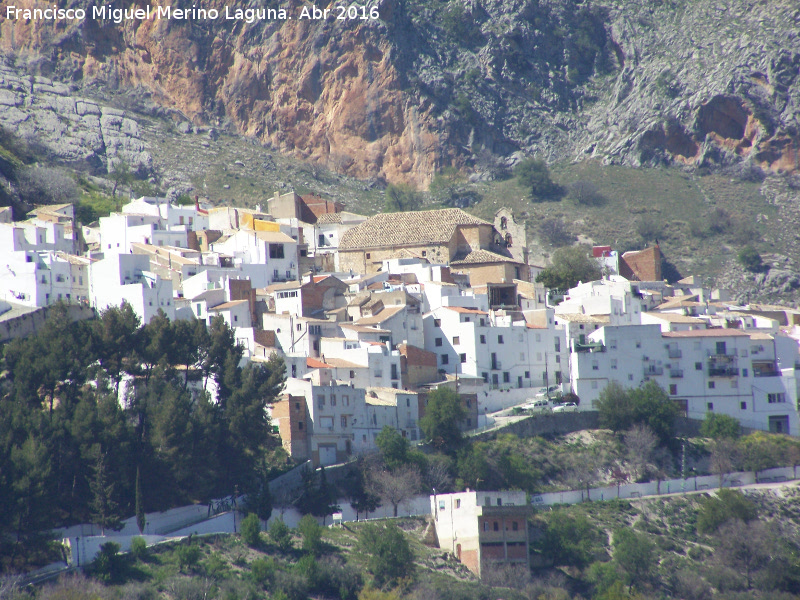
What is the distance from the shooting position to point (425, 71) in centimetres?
12131

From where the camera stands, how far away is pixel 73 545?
1847 inches

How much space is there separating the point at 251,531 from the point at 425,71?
77853 millimetres

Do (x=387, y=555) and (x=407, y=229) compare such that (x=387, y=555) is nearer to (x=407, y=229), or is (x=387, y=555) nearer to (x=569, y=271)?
(x=569, y=271)

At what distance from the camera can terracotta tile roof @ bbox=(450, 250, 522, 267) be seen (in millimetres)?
78438

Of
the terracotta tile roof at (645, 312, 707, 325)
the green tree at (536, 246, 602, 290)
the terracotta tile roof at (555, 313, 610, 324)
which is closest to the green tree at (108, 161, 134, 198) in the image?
the green tree at (536, 246, 602, 290)

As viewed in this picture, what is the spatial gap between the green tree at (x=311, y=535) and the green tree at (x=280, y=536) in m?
0.64

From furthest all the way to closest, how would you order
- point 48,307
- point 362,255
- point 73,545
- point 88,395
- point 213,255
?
point 362,255 → point 213,255 → point 48,307 → point 88,395 → point 73,545

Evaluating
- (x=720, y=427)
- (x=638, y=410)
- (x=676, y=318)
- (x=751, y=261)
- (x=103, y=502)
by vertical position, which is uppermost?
(x=751, y=261)

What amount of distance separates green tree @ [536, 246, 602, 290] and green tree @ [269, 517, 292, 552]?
109 feet

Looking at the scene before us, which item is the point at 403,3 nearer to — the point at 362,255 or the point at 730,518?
the point at 362,255

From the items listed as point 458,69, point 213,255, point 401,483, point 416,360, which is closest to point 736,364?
point 416,360

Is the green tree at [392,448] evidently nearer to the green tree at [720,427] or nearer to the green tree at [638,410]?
the green tree at [638,410]

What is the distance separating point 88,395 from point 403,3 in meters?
79.8

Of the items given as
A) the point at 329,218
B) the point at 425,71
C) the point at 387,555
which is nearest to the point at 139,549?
the point at 387,555
